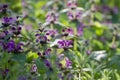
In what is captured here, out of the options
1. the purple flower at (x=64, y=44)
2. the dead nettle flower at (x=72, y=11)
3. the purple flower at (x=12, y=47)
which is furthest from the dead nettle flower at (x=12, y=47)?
the dead nettle flower at (x=72, y=11)

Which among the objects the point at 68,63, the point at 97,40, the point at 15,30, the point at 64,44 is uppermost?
the point at 15,30

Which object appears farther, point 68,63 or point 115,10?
point 115,10

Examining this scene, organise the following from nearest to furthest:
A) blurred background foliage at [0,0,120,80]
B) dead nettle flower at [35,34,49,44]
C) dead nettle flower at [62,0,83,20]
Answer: dead nettle flower at [35,34,49,44] < blurred background foliage at [0,0,120,80] < dead nettle flower at [62,0,83,20]

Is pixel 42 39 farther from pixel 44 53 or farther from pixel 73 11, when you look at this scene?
pixel 73 11

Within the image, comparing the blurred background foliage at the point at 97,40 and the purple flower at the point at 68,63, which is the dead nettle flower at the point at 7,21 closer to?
the blurred background foliage at the point at 97,40

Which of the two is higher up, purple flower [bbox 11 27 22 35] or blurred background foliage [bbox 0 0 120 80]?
purple flower [bbox 11 27 22 35]

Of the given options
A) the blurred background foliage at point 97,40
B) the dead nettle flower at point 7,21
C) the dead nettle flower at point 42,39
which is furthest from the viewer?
the blurred background foliage at point 97,40

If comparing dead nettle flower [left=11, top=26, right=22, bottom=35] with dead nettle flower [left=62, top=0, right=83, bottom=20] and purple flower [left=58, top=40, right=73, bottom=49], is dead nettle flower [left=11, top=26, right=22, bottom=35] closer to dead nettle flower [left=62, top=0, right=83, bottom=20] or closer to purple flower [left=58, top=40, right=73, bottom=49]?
purple flower [left=58, top=40, right=73, bottom=49]


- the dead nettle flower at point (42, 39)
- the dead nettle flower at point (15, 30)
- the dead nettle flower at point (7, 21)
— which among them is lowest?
the dead nettle flower at point (42, 39)

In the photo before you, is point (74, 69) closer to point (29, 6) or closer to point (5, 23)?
point (5, 23)

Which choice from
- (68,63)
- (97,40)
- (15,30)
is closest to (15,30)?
(15,30)

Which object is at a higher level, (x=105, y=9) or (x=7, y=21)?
(x=7, y=21)

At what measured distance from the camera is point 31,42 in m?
2.99

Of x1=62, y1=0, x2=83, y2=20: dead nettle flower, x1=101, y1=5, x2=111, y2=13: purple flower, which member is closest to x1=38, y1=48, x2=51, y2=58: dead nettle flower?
x1=62, y1=0, x2=83, y2=20: dead nettle flower
